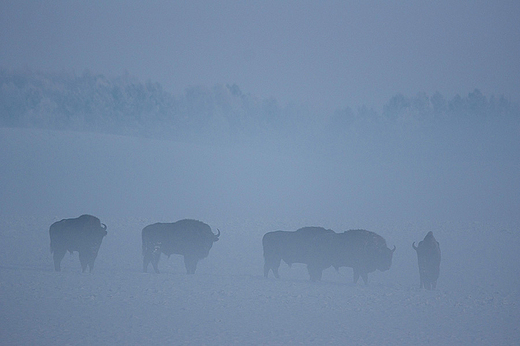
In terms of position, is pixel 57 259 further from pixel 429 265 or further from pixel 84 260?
pixel 429 265

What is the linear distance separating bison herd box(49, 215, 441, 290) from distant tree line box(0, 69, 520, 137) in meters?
45.2

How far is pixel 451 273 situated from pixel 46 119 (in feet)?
175

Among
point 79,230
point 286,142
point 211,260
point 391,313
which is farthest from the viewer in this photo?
point 286,142

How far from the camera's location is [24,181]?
42688 millimetres

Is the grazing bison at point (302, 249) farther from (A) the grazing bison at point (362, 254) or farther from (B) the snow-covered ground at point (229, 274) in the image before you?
(B) the snow-covered ground at point (229, 274)

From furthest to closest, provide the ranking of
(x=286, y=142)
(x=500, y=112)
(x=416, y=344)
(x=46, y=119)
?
(x=286, y=142) < (x=500, y=112) < (x=46, y=119) < (x=416, y=344)

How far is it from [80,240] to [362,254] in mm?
8867

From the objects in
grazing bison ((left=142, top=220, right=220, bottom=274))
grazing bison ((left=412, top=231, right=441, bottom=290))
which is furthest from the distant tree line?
grazing bison ((left=412, top=231, right=441, bottom=290))

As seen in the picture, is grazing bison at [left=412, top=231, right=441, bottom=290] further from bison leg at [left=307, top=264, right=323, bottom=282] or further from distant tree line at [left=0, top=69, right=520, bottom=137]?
distant tree line at [left=0, top=69, right=520, bottom=137]

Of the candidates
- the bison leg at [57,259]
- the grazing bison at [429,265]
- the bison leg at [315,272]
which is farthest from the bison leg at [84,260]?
the grazing bison at [429,265]

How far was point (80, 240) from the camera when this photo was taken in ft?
48.8

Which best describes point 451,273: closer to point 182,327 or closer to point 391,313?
point 391,313

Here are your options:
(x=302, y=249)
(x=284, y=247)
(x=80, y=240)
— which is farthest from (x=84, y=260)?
(x=302, y=249)

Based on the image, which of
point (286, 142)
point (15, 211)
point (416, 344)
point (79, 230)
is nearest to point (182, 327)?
point (416, 344)
